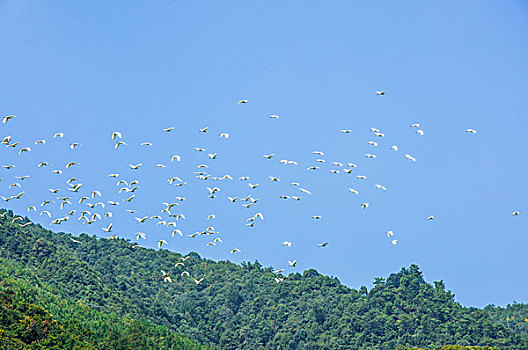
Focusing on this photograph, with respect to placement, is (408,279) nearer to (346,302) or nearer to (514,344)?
(346,302)

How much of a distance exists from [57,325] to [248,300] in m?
54.4

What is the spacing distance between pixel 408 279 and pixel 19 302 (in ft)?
195

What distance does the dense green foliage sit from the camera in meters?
67.8

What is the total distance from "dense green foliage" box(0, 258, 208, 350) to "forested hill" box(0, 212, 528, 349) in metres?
4.71

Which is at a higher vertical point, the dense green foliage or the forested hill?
the forested hill

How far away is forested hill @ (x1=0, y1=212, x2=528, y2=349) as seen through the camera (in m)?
98.3

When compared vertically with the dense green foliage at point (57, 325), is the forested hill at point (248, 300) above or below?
above

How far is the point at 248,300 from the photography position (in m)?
124

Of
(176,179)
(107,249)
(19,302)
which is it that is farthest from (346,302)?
(176,179)

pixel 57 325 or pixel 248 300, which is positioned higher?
pixel 248 300

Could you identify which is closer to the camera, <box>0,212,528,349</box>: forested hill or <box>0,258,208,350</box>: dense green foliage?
<box>0,258,208,350</box>: dense green foliage

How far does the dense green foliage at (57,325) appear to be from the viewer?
222 ft

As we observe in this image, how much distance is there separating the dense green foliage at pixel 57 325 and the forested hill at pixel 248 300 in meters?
4.71

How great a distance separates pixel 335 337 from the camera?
4277 inches
